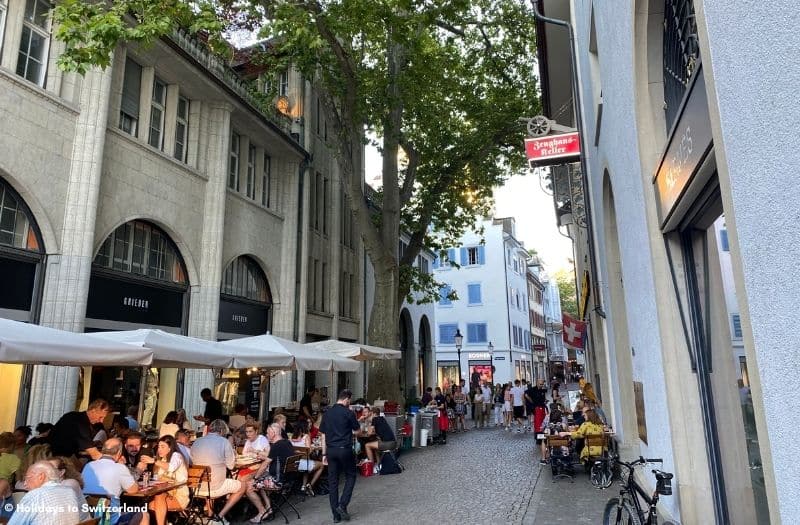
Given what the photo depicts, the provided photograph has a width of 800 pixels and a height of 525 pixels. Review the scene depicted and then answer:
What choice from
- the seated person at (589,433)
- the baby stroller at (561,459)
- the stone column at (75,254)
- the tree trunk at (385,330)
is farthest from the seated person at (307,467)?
the tree trunk at (385,330)

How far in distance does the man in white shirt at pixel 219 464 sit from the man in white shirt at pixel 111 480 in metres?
1.41

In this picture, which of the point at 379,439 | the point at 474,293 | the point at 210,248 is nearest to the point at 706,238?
the point at 379,439

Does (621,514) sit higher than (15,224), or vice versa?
(15,224)

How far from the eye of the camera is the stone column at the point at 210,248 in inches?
604

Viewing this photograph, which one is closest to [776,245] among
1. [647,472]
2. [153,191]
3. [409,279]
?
[647,472]

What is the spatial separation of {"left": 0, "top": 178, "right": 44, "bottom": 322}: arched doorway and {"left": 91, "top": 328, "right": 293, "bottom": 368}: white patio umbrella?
3.07 metres

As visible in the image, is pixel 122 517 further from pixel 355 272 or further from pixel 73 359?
pixel 355 272

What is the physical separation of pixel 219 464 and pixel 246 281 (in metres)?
11.3

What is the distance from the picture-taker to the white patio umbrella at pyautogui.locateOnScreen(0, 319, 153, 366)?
5797 millimetres

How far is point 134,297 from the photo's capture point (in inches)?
531

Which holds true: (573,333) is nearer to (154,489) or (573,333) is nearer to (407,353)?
(154,489)

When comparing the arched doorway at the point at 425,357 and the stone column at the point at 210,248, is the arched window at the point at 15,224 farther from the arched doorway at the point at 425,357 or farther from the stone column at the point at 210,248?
the arched doorway at the point at 425,357

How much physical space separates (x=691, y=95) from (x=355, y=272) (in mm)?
24082

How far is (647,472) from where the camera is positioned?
7227 millimetres
